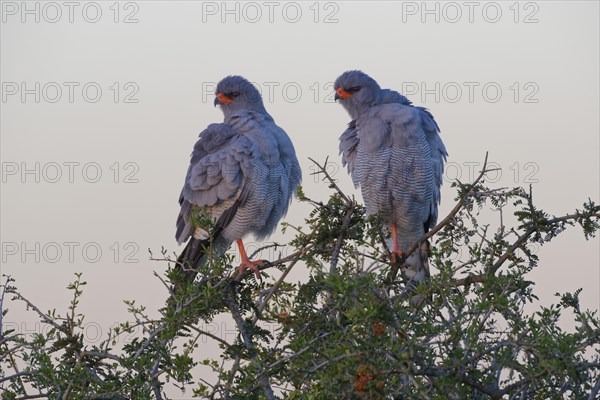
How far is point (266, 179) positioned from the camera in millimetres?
6816

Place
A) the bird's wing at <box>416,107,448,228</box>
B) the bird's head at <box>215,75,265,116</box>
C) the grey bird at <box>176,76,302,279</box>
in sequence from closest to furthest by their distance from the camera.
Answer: the grey bird at <box>176,76,302,279</box>, the bird's wing at <box>416,107,448,228</box>, the bird's head at <box>215,75,265,116</box>

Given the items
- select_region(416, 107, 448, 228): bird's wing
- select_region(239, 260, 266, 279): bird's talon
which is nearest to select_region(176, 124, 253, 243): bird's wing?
select_region(239, 260, 266, 279): bird's talon

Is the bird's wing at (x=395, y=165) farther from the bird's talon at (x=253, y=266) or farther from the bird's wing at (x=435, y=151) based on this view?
the bird's talon at (x=253, y=266)

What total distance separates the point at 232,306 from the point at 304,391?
0.89m

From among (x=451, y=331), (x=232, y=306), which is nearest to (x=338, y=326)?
(x=451, y=331)

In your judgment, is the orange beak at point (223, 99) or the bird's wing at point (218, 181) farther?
the orange beak at point (223, 99)

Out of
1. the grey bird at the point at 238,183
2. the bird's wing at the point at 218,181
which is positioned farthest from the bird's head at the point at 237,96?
the bird's wing at the point at 218,181

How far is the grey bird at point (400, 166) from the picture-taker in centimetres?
698

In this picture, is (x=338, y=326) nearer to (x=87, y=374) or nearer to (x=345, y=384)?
(x=345, y=384)

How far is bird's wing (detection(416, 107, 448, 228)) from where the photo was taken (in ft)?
23.4

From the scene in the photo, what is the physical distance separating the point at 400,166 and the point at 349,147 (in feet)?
1.63

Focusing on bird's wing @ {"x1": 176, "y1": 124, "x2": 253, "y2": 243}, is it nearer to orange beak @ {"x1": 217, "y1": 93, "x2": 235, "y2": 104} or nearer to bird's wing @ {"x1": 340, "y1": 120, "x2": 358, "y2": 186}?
orange beak @ {"x1": 217, "y1": 93, "x2": 235, "y2": 104}

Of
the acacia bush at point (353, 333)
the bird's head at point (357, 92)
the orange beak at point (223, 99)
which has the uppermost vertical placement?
the orange beak at point (223, 99)

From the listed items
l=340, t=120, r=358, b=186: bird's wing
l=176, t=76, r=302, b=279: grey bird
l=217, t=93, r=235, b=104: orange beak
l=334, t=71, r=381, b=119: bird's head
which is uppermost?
l=217, t=93, r=235, b=104: orange beak
